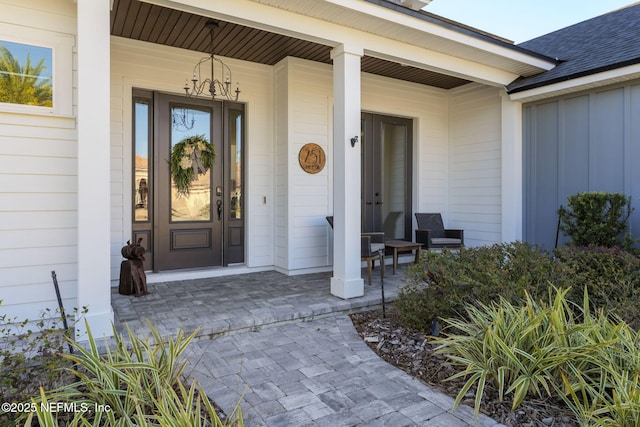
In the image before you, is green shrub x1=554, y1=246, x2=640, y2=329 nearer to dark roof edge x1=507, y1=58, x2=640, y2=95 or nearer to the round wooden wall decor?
dark roof edge x1=507, y1=58, x2=640, y2=95

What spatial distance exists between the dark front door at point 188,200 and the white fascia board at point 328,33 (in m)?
1.83

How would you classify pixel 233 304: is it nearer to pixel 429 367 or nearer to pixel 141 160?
pixel 429 367

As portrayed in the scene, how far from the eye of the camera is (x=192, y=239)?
5066 mm

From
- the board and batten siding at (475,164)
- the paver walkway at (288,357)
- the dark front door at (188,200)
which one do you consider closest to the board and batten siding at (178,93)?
the dark front door at (188,200)

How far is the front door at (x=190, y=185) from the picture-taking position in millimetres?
4777

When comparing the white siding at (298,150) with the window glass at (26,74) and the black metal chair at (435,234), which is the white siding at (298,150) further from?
the window glass at (26,74)

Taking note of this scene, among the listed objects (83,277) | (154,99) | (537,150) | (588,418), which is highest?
(154,99)

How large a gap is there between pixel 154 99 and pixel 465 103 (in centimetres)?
482

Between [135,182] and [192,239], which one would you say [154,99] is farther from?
[192,239]

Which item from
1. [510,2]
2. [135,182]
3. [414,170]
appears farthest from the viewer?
[510,2]

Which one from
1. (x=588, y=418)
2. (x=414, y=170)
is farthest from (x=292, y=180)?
(x=588, y=418)

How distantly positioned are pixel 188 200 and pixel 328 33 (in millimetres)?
2686

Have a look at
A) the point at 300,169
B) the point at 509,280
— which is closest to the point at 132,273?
the point at 300,169

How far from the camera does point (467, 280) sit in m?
2.93
